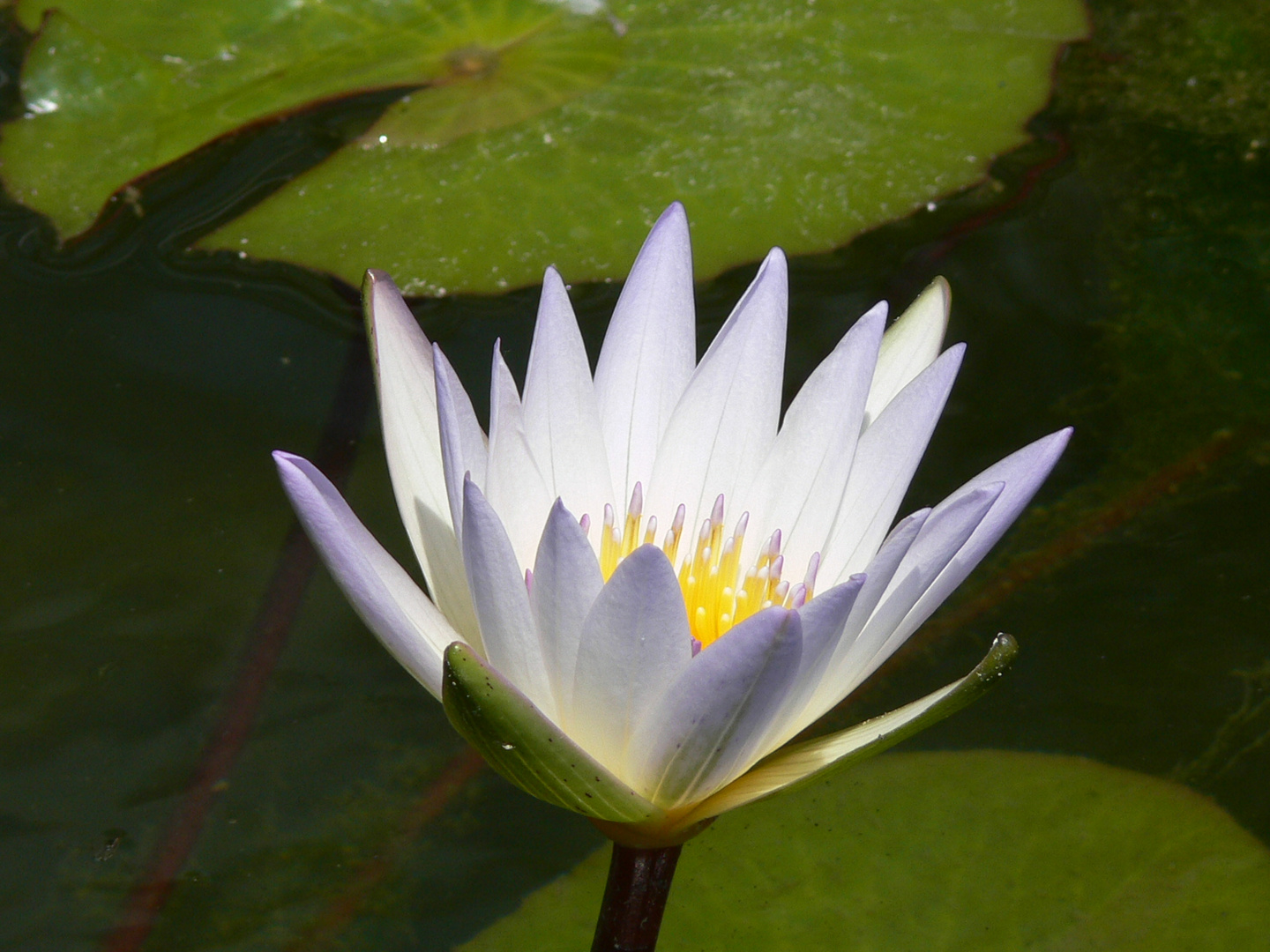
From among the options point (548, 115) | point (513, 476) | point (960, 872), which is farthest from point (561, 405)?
point (548, 115)

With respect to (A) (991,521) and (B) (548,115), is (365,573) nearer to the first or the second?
(A) (991,521)

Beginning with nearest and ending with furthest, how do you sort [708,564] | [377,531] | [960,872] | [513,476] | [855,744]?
[855,744] < [513,476] < [708,564] < [960,872] < [377,531]

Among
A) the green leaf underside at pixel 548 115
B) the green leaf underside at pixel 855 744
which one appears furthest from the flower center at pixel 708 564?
the green leaf underside at pixel 548 115

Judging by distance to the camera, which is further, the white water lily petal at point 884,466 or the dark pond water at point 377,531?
the dark pond water at point 377,531

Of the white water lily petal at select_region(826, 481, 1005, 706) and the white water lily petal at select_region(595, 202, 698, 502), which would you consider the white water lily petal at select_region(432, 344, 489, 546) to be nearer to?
the white water lily petal at select_region(595, 202, 698, 502)

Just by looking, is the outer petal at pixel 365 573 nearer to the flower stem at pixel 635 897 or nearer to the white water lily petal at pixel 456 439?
the white water lily petal at pixel 456 439

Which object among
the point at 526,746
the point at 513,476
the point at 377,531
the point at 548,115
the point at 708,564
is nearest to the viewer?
the point at 526,746
